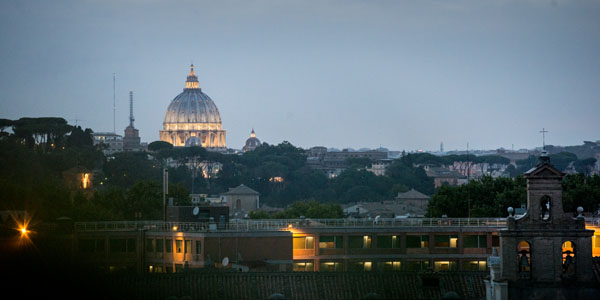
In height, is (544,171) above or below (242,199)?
above

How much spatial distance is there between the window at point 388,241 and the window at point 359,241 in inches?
20.9

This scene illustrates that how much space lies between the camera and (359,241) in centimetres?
6481

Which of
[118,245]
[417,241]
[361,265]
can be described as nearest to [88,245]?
[118,245]

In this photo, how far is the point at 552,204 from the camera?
33.9 m

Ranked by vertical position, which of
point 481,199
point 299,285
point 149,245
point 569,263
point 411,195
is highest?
point 481,199

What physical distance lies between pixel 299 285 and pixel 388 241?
2247 cm

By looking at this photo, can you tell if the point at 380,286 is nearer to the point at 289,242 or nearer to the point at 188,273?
the point at 188,273

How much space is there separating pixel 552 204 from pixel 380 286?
9920 mm

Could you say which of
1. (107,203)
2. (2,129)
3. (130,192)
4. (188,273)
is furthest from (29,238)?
(2,129)

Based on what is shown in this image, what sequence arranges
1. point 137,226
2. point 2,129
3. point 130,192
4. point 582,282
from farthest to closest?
point 2,129 → point 130,192 → point 137,226 → point 582,282

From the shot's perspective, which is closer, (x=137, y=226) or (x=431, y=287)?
(x=431, y=287)

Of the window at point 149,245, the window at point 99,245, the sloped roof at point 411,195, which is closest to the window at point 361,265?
the window at point 149,245

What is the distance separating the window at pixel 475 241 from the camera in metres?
64.8

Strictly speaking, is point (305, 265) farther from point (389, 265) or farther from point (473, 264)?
point (473, 264)
